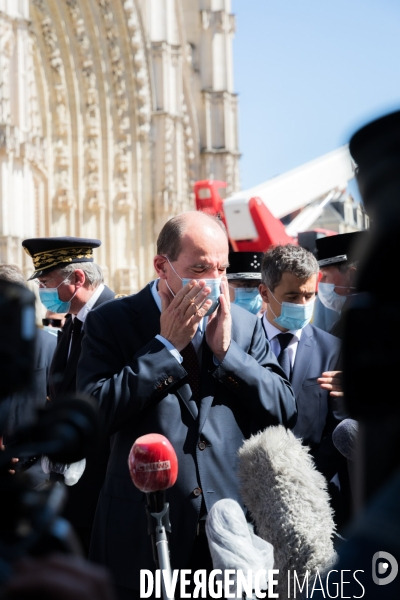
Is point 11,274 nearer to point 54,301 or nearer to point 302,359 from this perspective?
point 54,301

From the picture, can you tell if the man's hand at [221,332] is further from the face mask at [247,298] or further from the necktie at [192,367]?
the face mask at [247,298]

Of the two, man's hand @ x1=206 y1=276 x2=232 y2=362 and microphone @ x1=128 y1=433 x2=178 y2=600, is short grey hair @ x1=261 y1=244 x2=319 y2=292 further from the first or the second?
microphone @ x1=128 y1=433 x2=178 y2=600

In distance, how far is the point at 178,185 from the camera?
26.1 metres

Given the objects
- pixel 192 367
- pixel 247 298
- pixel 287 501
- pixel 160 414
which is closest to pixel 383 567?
pixel 287 501

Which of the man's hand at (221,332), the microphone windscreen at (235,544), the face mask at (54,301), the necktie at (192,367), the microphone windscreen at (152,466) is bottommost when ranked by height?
the microphone windscreen at (235,544)

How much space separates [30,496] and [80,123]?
73.6 ft

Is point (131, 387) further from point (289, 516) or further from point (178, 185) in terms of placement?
point (178, 185)

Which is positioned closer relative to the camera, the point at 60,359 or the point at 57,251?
the point at 60,359

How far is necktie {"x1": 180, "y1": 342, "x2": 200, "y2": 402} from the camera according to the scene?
3.29 m

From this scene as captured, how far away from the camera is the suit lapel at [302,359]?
4148mm

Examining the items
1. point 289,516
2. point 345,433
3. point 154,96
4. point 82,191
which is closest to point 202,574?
point 345,433

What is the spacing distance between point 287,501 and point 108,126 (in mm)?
22096

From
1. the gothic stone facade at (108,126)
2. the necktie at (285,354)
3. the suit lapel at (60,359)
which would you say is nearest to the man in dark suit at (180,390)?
the necktie at (285,354)

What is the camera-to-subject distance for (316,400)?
4.07 metres
